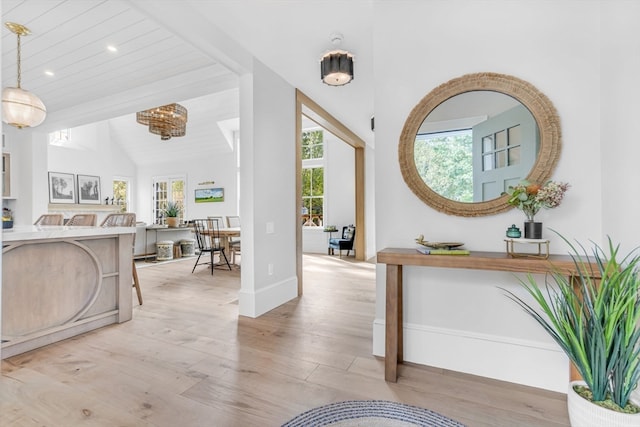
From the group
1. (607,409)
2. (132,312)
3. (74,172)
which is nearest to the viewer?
(607,409)

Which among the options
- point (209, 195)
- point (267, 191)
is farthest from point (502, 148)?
point (209, 195)

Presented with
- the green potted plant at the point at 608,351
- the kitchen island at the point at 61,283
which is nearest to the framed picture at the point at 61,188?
the kitchen island at the point at 61,283

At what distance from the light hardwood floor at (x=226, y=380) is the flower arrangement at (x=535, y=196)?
108 cm

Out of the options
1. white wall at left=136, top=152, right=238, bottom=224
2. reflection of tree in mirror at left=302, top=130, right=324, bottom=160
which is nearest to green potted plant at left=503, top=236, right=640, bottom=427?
reflection of tree in mirror at left=302, top=130, right=324, bottom=160

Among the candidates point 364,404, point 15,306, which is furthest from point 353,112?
point 15,306

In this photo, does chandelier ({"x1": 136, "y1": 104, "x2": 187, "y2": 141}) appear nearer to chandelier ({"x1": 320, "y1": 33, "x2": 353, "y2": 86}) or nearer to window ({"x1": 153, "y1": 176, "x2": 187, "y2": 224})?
chandelier ({"x1": 320, "y1": 33, "x2": 353, "y2": 86})

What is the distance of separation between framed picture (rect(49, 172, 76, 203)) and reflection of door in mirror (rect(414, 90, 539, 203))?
9514mm

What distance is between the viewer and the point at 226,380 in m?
1.93

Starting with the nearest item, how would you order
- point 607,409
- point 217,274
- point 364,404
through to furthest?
point 607,409
point 364,404
point 217,274

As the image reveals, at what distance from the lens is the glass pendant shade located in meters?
2.93

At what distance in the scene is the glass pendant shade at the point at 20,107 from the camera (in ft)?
9.61

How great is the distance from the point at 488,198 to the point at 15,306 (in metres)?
3.44

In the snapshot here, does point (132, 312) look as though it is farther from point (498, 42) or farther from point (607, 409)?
point (498, 42)

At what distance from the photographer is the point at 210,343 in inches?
97.0
